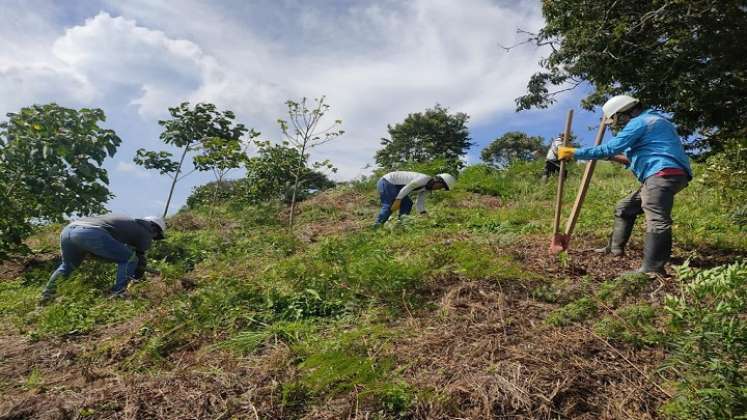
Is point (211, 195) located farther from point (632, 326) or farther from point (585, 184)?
point (632, 326)

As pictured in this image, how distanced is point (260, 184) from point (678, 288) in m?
9.37

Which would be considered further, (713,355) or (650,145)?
(650,145)

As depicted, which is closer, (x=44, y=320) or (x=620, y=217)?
(x=44, y=320)

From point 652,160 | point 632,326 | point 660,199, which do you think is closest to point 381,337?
point 632,326

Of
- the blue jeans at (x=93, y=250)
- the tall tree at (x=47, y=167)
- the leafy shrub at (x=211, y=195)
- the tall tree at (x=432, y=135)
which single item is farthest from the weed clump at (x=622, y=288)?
the tall tree at (x=432, y=135)

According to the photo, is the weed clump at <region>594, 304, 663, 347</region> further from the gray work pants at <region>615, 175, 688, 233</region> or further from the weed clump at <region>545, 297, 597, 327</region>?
the gray work pants at <region>615, 175, 688, 233</region>

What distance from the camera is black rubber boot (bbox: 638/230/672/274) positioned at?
3.46 m

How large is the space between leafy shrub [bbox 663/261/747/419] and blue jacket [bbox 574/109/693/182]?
162 centimetres

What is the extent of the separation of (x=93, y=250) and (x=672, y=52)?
8.23 meters

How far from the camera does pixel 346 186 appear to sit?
12.8 metres

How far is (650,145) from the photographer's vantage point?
3.65 metres

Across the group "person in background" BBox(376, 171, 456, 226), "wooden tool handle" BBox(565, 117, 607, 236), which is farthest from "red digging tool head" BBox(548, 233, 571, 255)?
"person in background" BBox(376, 171, 456, 226)

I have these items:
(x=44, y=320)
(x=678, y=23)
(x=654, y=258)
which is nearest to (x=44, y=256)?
(x=44, y=320)

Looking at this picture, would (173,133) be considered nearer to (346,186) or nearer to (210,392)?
(346,186)
